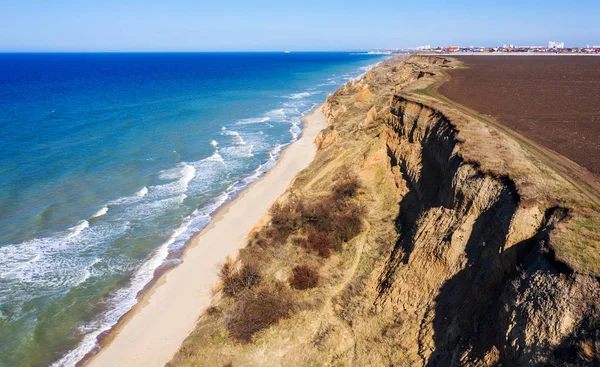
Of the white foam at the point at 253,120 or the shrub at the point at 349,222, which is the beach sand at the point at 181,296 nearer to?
the shrub at the point at 349,222

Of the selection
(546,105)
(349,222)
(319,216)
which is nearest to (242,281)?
(319,216)

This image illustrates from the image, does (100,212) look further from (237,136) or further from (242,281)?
(237,136)

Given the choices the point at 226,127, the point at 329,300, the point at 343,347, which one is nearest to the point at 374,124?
the point at 329,300

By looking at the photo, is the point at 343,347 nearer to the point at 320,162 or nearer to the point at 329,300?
the point at 329,300

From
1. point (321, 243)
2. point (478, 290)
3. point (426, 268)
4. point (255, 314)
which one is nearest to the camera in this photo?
point (478, 290)

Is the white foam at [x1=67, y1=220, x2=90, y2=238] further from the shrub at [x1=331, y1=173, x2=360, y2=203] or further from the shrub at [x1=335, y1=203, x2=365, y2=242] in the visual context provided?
the shrub at [x1=335, y1=203, x2=365, y2=242]

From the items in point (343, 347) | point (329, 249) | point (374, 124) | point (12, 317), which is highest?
point (374, 124)

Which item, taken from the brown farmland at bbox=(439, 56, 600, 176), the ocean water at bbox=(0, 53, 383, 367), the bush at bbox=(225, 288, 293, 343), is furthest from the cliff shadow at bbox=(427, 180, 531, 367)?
the ocean water at bbox=(0, 53, 383, 367)
